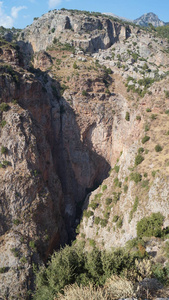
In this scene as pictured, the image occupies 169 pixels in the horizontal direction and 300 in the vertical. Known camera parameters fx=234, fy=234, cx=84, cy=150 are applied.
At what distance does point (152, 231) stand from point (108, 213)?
12.2 metres

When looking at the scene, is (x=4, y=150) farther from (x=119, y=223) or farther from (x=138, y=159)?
(x=138, y=159)

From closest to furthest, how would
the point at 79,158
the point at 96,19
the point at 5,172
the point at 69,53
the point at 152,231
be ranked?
1. the point at 152,231
2. the point at 5,172
3. the point at 79,158
4. the point at 69,53
5. the point at 96,19

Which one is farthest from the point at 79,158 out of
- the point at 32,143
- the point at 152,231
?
the point at 152,231

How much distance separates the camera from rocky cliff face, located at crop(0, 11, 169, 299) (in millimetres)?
33281

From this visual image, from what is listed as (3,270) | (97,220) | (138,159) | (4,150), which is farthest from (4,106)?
(3,270)

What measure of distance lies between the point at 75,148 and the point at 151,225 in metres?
32.0

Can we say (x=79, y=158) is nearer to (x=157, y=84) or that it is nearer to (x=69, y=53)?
(x=157, y=84)

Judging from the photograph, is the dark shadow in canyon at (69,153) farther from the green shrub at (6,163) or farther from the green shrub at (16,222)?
the green shrub at (16,222)

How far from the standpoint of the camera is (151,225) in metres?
26.5

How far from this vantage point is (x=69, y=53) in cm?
6938

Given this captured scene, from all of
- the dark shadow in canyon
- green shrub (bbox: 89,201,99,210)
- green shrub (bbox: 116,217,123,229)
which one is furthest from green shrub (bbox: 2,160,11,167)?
green shrub (bbox: 116,217,123,229)

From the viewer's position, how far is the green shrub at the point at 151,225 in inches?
1012

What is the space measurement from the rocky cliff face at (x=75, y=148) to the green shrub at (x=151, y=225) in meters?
0.93

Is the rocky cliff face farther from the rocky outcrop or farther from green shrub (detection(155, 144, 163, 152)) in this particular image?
the rocky outcrop
